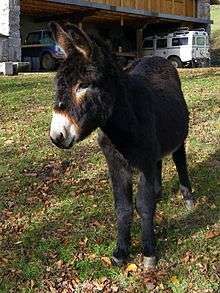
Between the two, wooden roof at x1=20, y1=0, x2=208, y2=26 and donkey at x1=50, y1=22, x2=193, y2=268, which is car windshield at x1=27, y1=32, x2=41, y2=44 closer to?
wooden roof at x1=20, y1=0, x2=208, y2=26

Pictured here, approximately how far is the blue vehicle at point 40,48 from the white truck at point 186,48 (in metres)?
6.60

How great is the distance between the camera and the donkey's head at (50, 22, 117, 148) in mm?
3928

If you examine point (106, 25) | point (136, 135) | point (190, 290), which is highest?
point (106, 25)

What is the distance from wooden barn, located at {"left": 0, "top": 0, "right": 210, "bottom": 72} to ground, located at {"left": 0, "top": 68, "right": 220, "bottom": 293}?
1347 centimetres

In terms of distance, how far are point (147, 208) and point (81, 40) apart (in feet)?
5.49

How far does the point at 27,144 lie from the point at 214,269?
4.76 m

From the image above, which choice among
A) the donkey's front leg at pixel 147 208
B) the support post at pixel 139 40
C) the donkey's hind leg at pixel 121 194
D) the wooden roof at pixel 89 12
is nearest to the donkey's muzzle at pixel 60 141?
the donkey's hind leg at pixel 121 194

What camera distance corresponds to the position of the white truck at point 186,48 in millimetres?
28031

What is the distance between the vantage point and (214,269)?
15.9ft

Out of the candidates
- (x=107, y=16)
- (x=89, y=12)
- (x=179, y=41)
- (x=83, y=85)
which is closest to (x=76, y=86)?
(x=83, y=85)

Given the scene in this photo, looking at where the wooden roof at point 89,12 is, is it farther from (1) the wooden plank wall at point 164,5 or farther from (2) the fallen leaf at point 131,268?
(2) the fallen leaf at point 131,268

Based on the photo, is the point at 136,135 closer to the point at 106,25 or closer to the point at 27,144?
the point at 27,144

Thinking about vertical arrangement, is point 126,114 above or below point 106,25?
below

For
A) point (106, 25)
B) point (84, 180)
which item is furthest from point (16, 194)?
point (106, 25)
